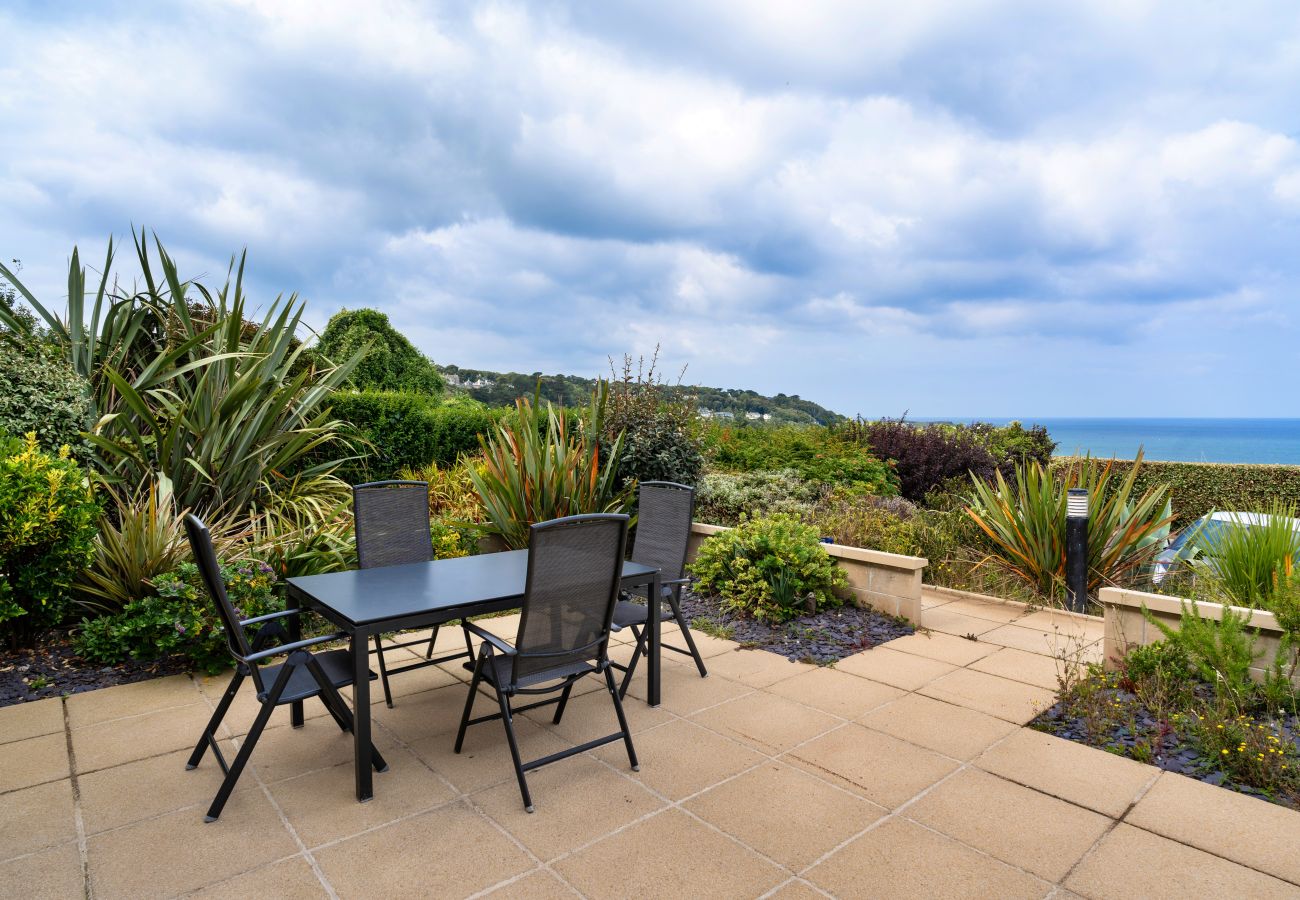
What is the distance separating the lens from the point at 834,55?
17.1 ft

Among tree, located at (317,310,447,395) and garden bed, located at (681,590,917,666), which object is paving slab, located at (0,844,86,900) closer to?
garden bed, located at (681,590,917,666)

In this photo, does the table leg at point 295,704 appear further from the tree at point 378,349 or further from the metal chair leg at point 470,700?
the tree at point 378,349

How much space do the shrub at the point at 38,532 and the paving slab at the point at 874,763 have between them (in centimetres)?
384

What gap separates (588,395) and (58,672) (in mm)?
4365

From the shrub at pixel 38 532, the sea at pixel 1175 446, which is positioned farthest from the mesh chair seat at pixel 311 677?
the sea at pixel 1175 446

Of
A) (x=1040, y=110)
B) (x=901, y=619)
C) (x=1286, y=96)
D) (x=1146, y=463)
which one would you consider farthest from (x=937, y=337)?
(x=901, y=619)

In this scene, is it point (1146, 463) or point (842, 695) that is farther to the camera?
point (1146, 463)

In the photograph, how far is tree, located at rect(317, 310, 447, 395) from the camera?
13609 mm

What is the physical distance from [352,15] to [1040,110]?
5936 millimetres

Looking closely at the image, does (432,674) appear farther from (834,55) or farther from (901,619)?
(834,55)

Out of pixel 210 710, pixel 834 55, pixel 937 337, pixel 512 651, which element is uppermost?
pixel 834 55

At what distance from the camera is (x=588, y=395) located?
6688 mm

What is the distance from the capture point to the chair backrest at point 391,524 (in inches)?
140

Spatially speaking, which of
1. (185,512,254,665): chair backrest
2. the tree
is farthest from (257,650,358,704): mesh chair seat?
the tree
